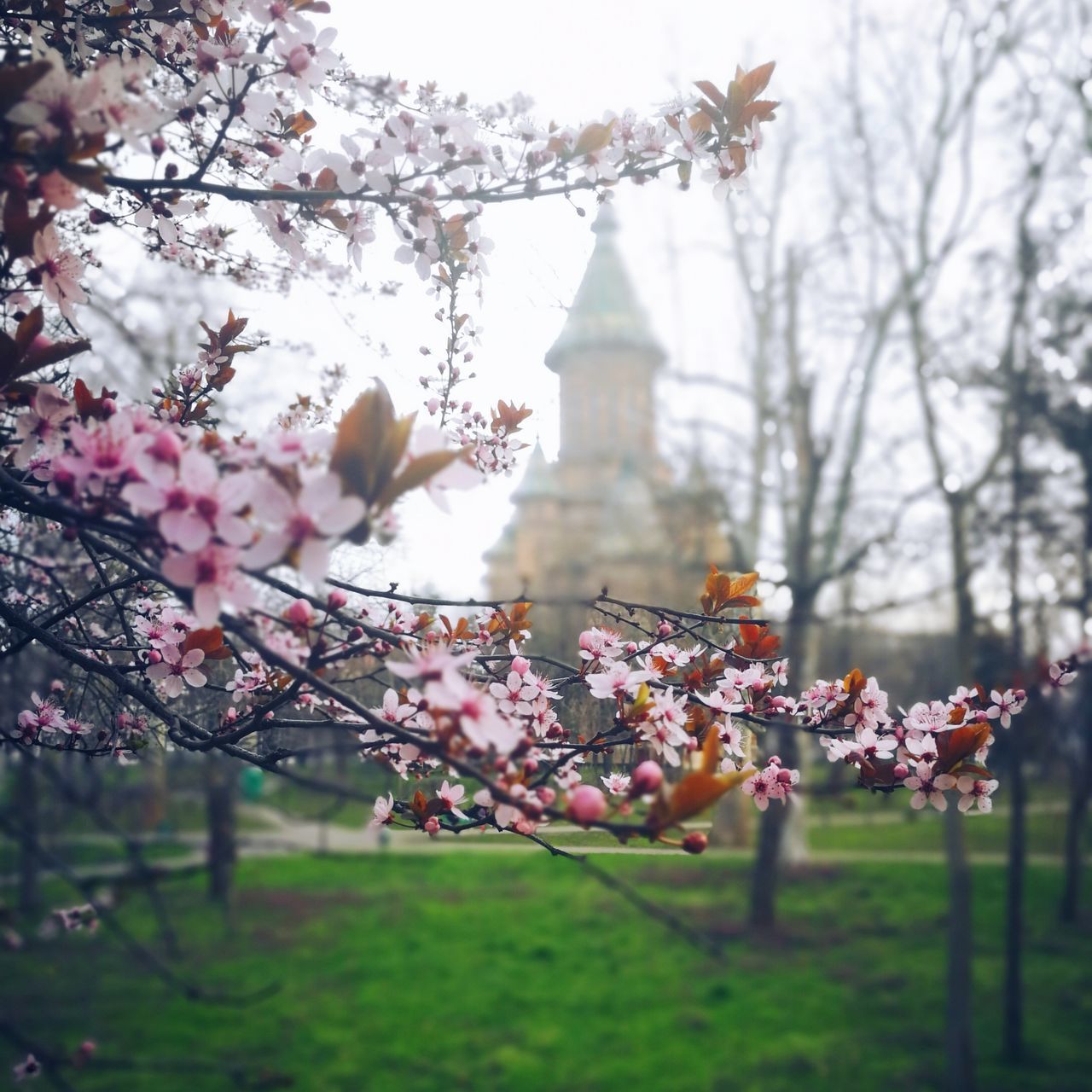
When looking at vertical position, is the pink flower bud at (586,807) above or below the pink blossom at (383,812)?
above

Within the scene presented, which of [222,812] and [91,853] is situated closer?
[222,812]

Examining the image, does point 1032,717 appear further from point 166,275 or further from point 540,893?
point 166,275

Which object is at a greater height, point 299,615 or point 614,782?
point 299,615

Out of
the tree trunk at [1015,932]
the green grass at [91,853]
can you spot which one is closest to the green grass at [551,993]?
the tree trunk at [1015,932]

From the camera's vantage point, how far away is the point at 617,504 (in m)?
19.6

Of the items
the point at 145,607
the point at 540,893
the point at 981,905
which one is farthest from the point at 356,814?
the point at 145,607

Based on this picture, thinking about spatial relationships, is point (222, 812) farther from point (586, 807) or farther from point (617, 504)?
point (617, 504)

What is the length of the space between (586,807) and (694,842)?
161 mm

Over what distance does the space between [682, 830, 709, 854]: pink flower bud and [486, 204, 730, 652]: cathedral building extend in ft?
5.14

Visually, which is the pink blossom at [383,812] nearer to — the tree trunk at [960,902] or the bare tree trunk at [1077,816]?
the tree trunk at [960,902]

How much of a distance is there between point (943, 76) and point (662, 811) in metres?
9.77

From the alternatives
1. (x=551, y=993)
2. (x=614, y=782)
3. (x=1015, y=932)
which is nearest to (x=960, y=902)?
(x=1015, y=932)

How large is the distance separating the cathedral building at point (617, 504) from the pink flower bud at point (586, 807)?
64.7 inches

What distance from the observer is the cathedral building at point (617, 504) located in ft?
34.3
